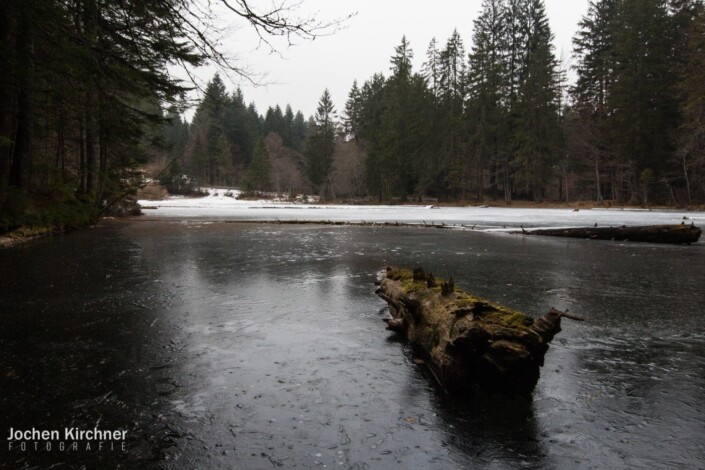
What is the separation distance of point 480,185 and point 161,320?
2172 inches

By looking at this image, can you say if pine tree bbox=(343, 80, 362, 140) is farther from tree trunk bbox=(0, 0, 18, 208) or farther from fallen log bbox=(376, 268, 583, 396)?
fallen log bbox=(376, 268, 583, 396)

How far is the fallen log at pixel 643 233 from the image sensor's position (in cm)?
1414

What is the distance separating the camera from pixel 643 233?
50.3 feet

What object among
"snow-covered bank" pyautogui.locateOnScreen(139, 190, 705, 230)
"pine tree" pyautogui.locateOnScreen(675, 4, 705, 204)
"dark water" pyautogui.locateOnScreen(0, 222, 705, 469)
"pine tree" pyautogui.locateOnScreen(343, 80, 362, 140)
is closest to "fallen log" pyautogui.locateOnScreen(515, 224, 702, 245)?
"snow-covered bank" pyautogui.locateOnScreen(139, 190, 705, 230)

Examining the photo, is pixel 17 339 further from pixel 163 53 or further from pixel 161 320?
pixel 163 53

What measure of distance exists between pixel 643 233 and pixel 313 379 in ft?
53.5

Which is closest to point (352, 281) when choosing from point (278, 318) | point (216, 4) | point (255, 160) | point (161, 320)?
point (278, 318)

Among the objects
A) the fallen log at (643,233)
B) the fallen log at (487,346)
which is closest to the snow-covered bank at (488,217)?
the fallen log at (643,233)

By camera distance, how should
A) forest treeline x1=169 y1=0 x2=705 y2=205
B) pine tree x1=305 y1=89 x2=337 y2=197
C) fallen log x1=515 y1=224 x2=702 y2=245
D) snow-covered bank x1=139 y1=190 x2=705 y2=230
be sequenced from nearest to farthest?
fallen log x1=515 y1=224 x2=702 y2=245 < snow-covered bank x1=139 y1=190 x2=705 y2=230 < forest treeline x1=169 y1=0 x2=705 y2=205 < pine tree x1=305 y1=89 x2=337 y2=197

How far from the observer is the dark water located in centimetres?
263

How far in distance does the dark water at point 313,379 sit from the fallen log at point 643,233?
26.2 feet

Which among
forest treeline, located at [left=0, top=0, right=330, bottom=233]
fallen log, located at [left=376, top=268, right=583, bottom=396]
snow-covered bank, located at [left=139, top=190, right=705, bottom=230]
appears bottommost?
fallen log, located at [left=376, top=268, right=583, bottom=396]

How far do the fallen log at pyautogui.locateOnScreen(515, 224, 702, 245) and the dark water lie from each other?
798 cm

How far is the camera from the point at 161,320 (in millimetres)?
5344
